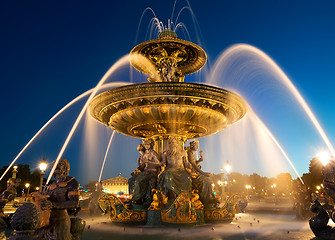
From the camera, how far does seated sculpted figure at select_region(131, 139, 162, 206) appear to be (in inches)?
338

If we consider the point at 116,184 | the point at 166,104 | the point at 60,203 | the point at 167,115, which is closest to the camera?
the point at 60,203

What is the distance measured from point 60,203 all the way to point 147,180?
5127 millimetres

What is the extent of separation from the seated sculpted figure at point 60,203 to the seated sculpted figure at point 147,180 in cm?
473

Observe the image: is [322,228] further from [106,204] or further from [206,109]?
[106,204]

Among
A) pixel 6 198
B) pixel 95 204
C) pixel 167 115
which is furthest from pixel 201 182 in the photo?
pixel 6 198

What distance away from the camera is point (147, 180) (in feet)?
28.6

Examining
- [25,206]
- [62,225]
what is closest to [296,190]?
[62,225]

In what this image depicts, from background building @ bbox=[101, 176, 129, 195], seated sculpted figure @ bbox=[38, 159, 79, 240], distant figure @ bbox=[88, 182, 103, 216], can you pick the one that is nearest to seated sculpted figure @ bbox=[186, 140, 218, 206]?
distant figure @ bbox=[88, 182, 103, 216]

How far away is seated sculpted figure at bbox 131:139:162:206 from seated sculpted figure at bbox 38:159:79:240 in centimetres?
473

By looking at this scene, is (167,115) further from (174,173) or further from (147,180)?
(147,180)

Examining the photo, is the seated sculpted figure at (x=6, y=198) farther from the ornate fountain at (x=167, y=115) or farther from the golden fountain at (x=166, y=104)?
the golden fountain at (x=166, y=104)

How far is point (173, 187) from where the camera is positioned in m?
7.78

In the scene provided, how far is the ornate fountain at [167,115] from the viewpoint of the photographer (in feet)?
24.4

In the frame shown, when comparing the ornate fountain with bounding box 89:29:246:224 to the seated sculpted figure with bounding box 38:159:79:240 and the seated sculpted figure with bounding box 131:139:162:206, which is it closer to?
the seated sculpted figure with bounding box 131:139:162:206
